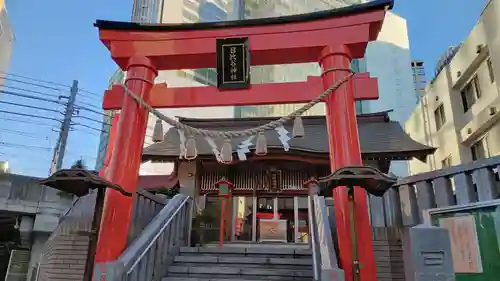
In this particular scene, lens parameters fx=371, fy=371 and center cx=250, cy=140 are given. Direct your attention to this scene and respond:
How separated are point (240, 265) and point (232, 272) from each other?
39 cm

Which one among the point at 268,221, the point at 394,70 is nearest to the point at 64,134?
the point at 268,221

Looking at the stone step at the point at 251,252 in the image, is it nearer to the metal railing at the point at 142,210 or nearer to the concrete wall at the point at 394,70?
the metal railing at the point at 142,210

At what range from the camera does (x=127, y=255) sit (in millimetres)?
5395

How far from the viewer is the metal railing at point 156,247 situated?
5042 millimetres

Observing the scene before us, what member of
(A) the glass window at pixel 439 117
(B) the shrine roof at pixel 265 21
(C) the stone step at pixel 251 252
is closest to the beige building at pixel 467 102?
(A) the glass window at pixel 439 117

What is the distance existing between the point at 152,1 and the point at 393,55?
65.3ft

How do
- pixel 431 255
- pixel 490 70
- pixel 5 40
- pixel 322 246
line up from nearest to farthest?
pixel 431 255 < pixel 322 246 < pixel 490 70 < pixel 5 40

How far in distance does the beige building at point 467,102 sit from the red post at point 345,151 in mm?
8606

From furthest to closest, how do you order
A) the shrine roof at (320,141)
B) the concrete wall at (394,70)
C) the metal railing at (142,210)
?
the concrete wall at (394,70), the shrine roof at (320,141), the metal railing at (142,210)

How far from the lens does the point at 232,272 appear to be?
6480mm

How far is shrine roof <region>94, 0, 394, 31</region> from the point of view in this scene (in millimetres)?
6957

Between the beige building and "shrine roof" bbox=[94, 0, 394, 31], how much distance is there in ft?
26.4

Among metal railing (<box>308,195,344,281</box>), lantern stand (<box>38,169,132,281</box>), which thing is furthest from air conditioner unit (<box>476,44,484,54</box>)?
lantern stand (<box>38,169,132,281</box>)

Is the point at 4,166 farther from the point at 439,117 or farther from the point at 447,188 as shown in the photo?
the point at 439,117
